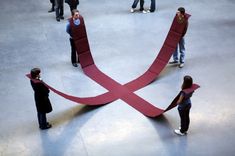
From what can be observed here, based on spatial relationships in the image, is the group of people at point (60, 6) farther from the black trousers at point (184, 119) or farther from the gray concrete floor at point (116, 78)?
the black trousers at point (184, 119)

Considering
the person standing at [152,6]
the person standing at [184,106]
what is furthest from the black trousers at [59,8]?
the person standing at [184,106]

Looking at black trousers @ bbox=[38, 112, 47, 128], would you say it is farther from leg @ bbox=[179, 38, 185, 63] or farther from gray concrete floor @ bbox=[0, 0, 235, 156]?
leg @ bbox=[179, 38, 185, 63]

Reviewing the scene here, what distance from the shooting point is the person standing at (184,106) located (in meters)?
6.46

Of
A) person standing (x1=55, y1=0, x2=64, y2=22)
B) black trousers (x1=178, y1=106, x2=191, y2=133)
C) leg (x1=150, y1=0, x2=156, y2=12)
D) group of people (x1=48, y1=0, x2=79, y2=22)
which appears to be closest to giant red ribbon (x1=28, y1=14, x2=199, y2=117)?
black trousers (x1=178, y1=106, x2=191, y2=133)

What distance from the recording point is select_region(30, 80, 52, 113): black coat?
6629 mm

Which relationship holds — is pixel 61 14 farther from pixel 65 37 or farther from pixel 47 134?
pixel 47 134

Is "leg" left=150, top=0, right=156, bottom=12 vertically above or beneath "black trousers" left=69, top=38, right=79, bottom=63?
above

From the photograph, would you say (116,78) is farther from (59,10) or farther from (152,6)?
(152,6)

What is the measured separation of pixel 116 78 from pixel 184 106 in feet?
8.10

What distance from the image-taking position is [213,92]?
8234 millimetres

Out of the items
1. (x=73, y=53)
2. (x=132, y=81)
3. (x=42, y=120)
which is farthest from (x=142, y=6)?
(x=42, y=120)

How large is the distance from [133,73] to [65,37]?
2749mm

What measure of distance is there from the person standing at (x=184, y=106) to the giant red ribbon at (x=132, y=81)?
1.92 ft

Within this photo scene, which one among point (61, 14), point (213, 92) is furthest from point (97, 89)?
point (61, 14)
